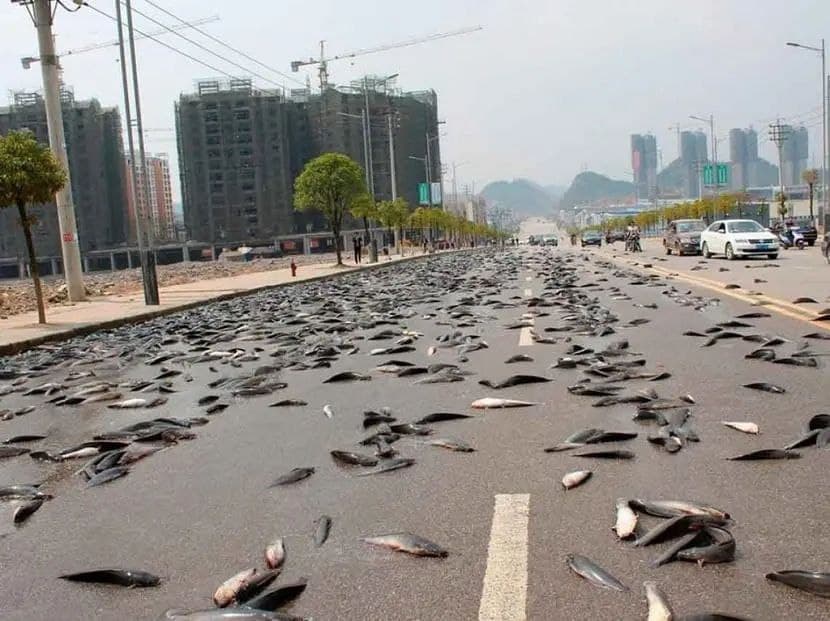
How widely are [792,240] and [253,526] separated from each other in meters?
50.3

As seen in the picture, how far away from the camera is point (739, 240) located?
35.0 meters

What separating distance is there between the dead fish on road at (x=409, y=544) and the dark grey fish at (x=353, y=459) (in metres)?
1.50

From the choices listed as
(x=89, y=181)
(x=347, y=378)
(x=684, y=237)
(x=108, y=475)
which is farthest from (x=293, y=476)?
(x=89, y=181)

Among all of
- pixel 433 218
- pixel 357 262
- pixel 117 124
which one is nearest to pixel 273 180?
pixel 117 124

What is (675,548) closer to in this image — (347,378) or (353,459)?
(353,459)

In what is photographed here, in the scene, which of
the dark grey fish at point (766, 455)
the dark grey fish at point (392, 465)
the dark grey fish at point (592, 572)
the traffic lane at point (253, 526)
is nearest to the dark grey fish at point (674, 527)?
the dark grey fish at point (592, 572)

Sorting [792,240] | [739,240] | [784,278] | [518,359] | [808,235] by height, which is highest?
[518,359]

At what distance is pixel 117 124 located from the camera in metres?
122

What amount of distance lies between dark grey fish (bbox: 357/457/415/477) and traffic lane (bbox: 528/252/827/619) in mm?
898

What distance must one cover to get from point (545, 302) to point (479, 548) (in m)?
14.0

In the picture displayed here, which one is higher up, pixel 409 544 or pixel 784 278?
pixel 409 544

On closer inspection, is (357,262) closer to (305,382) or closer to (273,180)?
(305,382)

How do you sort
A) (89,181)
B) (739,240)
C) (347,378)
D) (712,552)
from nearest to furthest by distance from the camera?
(712,552)
(347,378)
(739,240)
(89,181)

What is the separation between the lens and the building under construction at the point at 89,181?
10506 centimetres
